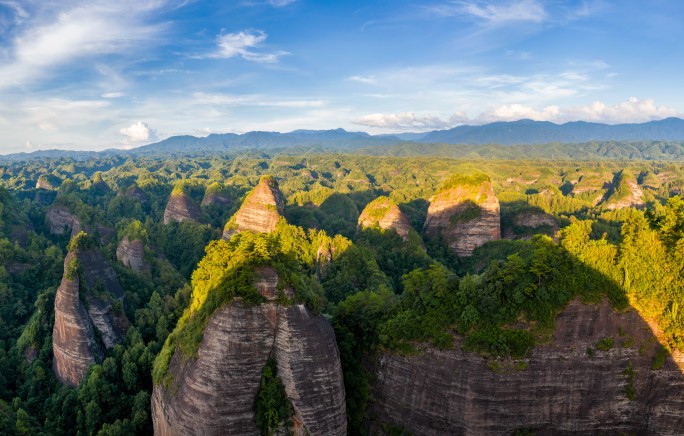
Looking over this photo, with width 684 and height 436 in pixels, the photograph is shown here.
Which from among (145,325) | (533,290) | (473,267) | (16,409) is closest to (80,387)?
(16,409)

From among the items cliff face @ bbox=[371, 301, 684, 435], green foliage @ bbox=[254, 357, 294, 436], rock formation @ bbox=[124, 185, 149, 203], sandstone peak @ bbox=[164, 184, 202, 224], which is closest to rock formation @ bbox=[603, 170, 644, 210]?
cliff face @ bbox=[371, 301, 684, 435]

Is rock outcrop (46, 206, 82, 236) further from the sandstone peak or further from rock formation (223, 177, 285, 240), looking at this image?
rock formation (223, 177, 285, 240)

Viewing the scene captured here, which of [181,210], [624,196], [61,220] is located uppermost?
[181,210]

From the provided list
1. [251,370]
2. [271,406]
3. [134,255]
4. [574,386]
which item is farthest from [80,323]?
[574,386]

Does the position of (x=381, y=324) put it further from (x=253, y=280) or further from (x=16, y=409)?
(x=16, y=409)

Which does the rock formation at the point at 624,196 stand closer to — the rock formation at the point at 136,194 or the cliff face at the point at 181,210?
the cliff face at the point at 181,210

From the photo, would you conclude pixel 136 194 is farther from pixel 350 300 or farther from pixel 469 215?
pixel 350 300

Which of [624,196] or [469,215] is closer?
[469,215]
